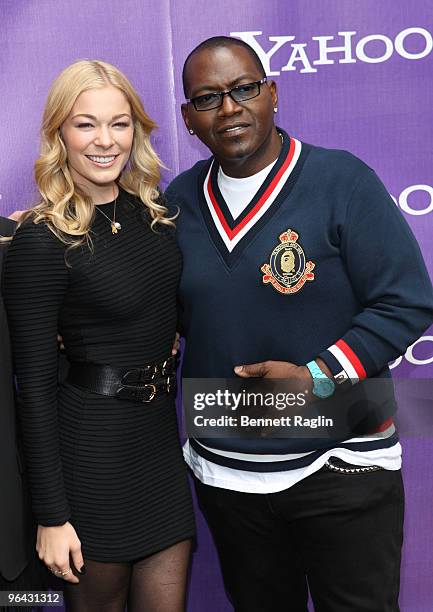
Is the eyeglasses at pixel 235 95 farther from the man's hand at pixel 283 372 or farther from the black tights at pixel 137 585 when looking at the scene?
the black tights at pixel 137 585

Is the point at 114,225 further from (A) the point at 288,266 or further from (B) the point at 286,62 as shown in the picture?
(B) the point at 286,62

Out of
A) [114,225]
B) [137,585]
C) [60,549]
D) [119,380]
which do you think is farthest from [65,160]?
[137,585]

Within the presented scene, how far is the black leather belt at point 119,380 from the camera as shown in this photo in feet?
6.75

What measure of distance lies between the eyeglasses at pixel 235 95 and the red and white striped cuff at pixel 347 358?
63 centimetres

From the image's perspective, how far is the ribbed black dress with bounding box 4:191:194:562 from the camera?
1.94m

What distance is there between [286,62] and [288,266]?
2.84ft

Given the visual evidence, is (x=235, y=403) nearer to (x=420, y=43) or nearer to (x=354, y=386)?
(x=354, y=386)

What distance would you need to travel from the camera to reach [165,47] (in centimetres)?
257

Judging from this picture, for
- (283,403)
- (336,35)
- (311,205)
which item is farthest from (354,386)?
(336,35)

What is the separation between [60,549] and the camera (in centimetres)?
199

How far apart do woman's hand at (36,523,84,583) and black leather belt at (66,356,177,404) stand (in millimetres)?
335

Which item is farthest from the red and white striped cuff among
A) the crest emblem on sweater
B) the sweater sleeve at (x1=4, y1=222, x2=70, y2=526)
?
the sweater sleeve at (x1=4, y1=222, x2=70, y2=526)

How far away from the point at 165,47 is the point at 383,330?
118 centimetres


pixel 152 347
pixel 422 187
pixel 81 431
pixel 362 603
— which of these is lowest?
pixel 362 603
